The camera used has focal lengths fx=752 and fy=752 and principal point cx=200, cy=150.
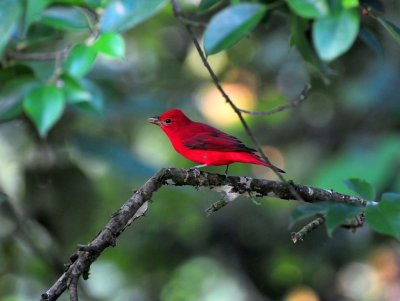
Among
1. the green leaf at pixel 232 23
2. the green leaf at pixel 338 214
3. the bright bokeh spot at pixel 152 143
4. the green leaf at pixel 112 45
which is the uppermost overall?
the bright bokeh spot at pixel 152 143

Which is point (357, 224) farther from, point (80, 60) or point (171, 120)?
point (171, 120)

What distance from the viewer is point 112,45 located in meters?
2.79

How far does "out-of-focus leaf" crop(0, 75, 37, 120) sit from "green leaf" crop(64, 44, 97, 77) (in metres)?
0.41

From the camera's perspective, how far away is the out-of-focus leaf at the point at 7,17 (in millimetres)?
1952

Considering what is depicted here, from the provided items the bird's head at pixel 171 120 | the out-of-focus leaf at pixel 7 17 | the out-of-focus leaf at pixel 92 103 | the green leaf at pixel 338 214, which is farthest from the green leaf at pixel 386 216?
the bird's head at pixel 171 120

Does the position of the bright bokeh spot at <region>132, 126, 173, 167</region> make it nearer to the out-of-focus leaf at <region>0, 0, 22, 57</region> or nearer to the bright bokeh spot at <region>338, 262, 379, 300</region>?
the bright bokeh spot at <region>338, 262, 379, 300</region>

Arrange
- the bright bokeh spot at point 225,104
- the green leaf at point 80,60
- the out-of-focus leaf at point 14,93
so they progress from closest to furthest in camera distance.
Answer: the green leaf at point 80,60, the out-of-focus leaf at point 14,93, the bright bokeh spot at point 225,104

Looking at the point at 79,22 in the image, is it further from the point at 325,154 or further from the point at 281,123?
the point at 281,123

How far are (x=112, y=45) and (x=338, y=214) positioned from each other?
4.34 ft

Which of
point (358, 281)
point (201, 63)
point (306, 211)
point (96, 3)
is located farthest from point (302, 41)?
point (201, 63)

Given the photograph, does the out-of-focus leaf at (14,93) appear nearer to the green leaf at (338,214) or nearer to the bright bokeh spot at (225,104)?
the green leaf at (338,214)

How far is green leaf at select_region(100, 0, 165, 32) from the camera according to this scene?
1.75 meters

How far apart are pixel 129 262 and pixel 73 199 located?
152 centimetres

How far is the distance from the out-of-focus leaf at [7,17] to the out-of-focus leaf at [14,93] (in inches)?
51.1
